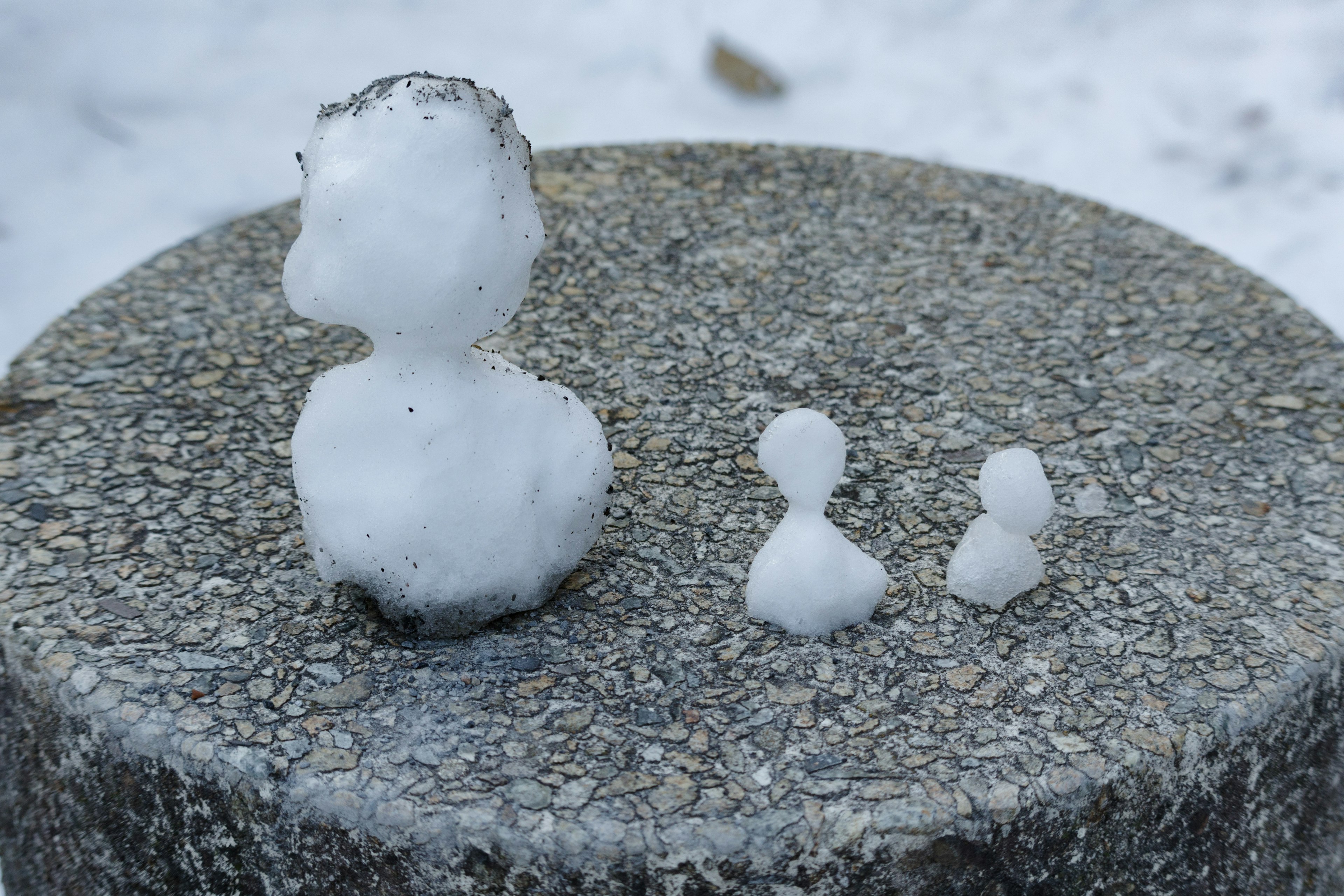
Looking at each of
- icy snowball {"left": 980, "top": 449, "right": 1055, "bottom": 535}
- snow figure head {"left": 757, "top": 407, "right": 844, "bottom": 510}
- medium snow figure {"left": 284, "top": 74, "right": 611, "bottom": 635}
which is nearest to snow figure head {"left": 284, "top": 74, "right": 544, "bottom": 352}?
medium snow figure {"left": 284, "top": 74, "right": 611, "bottom": 635}

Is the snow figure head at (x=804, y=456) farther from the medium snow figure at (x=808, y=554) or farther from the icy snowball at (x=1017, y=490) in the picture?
the icy snowball at (x=1017, y=490)

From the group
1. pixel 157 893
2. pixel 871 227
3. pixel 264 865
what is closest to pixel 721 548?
pixel 264 865

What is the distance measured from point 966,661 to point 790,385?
0.68 m

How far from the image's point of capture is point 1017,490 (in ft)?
5.43

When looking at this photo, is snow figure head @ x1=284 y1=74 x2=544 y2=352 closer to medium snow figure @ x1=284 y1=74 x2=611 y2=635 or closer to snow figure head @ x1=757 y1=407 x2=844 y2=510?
medium snow figure @ x1=284 y1=74 x2=611 y2=635

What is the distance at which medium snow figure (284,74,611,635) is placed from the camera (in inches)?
58.9

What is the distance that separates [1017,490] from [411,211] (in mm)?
759

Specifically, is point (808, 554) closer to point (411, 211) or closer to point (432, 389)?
point (432, 389)

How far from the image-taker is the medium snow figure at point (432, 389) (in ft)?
4.91

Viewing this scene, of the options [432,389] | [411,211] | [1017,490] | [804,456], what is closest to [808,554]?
[804,456]

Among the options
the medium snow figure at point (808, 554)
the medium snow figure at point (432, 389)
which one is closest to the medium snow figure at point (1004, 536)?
the medium snow figure at point (808, 554)

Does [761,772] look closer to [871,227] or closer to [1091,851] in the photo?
[1091,851]

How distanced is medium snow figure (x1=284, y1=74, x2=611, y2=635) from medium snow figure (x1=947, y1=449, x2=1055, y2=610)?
0.46 meters

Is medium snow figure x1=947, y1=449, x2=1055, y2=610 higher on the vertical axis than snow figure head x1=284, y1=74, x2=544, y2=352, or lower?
lower
